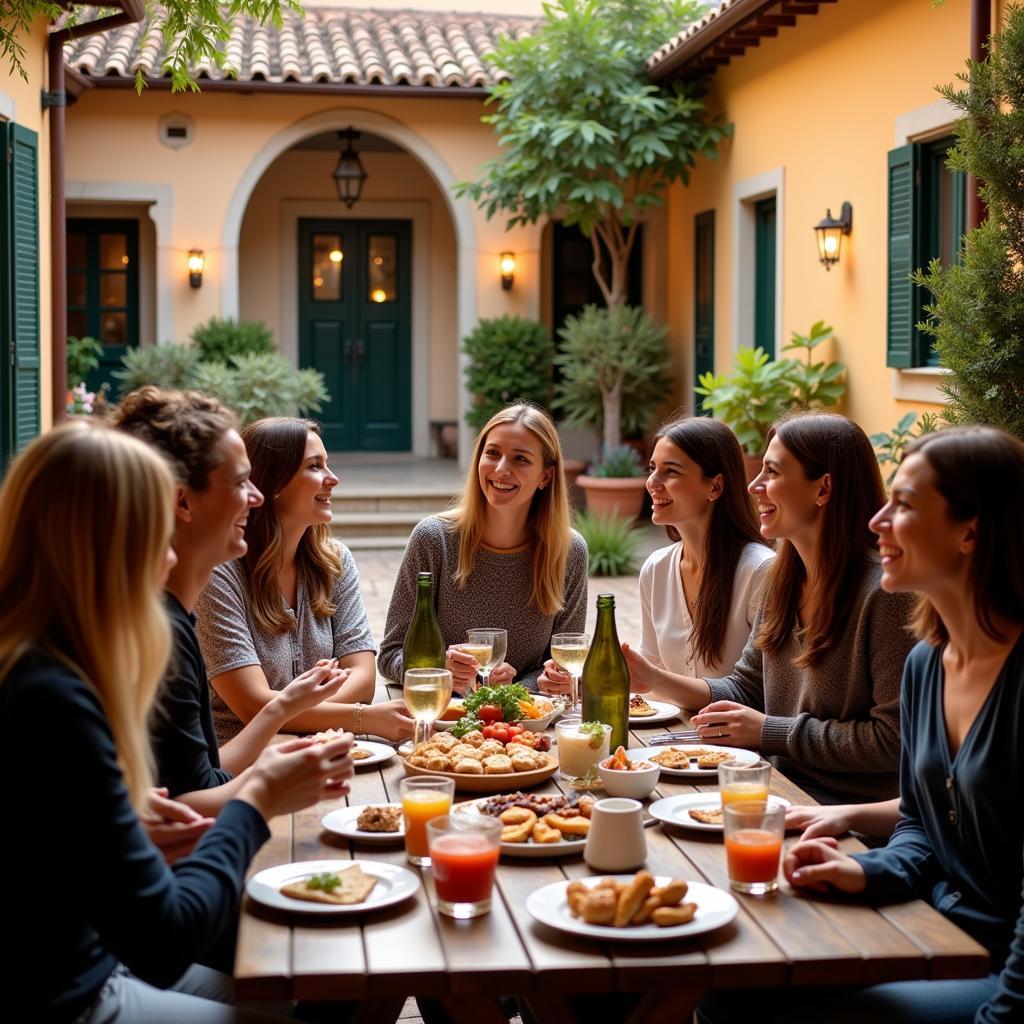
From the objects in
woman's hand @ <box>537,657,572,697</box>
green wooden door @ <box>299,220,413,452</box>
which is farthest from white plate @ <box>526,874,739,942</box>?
green wooden door @ <box>299,220,413,452</box>

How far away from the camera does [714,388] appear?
1021cm

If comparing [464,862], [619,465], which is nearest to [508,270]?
[619,465]

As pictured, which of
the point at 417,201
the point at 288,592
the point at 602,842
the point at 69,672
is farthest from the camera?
the point at 417,201

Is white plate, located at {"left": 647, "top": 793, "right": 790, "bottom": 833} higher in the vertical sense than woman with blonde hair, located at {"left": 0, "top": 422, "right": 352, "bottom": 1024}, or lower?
lower

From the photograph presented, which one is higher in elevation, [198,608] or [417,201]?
[417,201]

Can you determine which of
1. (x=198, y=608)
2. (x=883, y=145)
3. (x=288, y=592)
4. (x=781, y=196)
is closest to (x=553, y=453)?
(x=288, y=592)

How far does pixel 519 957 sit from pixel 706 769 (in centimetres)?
99

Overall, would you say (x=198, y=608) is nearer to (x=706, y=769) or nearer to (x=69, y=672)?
(x=706, y=769)

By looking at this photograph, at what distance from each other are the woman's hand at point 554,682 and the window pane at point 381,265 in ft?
42.6

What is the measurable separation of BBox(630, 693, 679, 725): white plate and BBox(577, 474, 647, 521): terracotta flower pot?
29.0ft

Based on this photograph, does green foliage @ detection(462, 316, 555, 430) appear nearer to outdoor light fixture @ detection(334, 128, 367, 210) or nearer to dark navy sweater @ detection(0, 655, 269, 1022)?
outdoor light fixture @ detection(334, 128, 367, 210)

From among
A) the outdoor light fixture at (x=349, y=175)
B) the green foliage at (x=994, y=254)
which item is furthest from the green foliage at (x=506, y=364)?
the green foliage at (x=994, y=254)

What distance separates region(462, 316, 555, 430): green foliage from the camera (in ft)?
43.8

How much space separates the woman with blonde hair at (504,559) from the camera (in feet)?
12.8
